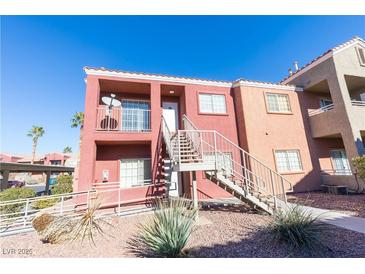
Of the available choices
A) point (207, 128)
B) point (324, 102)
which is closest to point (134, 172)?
point (207, 128)

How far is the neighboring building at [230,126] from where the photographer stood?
895cm

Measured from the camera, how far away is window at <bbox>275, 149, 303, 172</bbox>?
10.8 metres

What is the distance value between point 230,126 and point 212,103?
2.00m

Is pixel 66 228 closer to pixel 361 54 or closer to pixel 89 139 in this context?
pixel 89 139

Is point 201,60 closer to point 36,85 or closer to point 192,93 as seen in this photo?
point 192,93

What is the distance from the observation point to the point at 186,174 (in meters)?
9.95

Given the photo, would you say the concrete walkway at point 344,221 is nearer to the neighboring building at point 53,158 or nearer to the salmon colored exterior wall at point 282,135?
the salmon colored exterior wall at point 282,135

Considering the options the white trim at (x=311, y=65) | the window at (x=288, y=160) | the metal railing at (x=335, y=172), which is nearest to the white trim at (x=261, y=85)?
the white trim at (x=311, y=65)

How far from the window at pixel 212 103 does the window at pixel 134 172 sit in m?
5.10

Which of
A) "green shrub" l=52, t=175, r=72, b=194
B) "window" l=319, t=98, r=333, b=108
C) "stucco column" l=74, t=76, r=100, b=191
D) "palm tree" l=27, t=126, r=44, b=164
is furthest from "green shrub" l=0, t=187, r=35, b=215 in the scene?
"palm tree" l=27, t=126, r=44, b=164

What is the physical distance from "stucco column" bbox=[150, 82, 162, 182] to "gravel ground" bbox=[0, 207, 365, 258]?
363cm

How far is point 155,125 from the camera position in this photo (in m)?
9.26

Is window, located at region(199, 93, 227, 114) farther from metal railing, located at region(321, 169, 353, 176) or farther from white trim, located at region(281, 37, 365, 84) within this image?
metal railing, located at region(321, 169, 353, 176)
